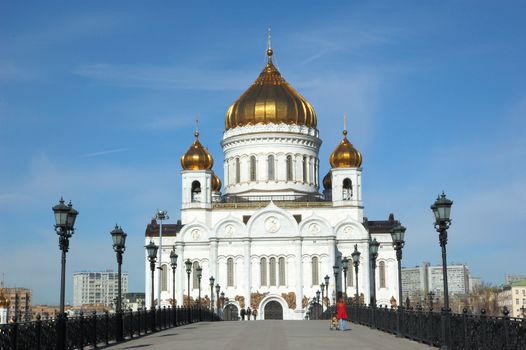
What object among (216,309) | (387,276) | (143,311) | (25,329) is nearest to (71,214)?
(25,329)

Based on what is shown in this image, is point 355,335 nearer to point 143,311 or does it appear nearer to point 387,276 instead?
point 143,311

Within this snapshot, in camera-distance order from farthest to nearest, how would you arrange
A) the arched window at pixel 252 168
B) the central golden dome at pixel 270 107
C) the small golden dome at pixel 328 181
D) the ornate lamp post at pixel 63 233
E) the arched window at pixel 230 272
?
the small golden dome at pixel 328 181, the central golden dome at pixel 270 107, the arched window at pixel 252 168, the arched window at pixel 230 272, the ornate lamp post at pixel 63 233

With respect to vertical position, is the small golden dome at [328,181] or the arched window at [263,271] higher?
the small golden dome at [328,181]

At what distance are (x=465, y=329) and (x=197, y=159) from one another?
5500cm

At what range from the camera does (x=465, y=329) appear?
18.4m

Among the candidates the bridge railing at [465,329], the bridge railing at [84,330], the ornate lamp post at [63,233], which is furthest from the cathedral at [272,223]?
the ornate lamp post at [63,233]

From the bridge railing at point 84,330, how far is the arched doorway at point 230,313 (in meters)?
32.4

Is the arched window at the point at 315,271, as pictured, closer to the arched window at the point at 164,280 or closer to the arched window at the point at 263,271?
the arched window at the point at 263,271

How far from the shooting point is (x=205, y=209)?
71.4 metres

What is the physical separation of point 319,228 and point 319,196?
5.86 metres

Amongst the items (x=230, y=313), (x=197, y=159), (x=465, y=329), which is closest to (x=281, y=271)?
(x=230, y=313)

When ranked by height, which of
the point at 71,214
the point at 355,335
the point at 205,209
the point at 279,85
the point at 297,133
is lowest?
the point at 355,335

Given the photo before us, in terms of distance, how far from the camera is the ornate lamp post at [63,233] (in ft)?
63.2

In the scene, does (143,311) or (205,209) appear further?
(205,209)
